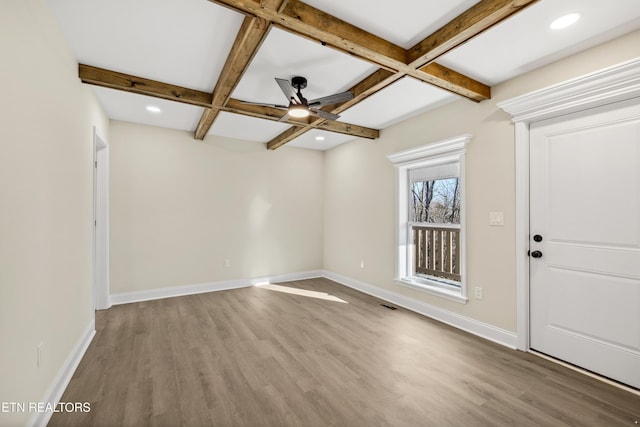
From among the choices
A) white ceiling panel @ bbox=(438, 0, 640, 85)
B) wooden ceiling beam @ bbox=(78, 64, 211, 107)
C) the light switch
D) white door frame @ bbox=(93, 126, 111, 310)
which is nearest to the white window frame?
the light switch

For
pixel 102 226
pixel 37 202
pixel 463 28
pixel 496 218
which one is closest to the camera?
pixel 37 202

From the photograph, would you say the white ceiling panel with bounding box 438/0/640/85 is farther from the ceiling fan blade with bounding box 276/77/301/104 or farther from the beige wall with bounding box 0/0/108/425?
the beige wall with bounding box 0/0/108/425

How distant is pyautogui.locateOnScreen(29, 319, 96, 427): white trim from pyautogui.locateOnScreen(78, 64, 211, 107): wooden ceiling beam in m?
2.34

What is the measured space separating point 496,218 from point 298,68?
2411mm

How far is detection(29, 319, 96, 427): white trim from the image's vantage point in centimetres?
166

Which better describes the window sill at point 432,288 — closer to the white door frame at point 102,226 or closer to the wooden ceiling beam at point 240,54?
the wooden ceiling beam at point 240,54

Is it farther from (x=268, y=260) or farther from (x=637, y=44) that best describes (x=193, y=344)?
(x=637, y=44)

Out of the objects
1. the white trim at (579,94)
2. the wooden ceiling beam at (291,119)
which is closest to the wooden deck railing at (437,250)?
the white trim at (579,94)

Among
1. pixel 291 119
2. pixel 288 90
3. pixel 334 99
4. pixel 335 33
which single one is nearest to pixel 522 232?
pixel 334 99

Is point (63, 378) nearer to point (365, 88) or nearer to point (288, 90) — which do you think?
point (288, 90)

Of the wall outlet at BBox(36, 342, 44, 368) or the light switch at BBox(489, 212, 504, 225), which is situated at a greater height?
the light switch at BBox(489, 212, 504, 225)

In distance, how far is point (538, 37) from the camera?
2090mm

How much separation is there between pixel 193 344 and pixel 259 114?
8.53 feet

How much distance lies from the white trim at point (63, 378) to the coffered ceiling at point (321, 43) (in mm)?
2360
